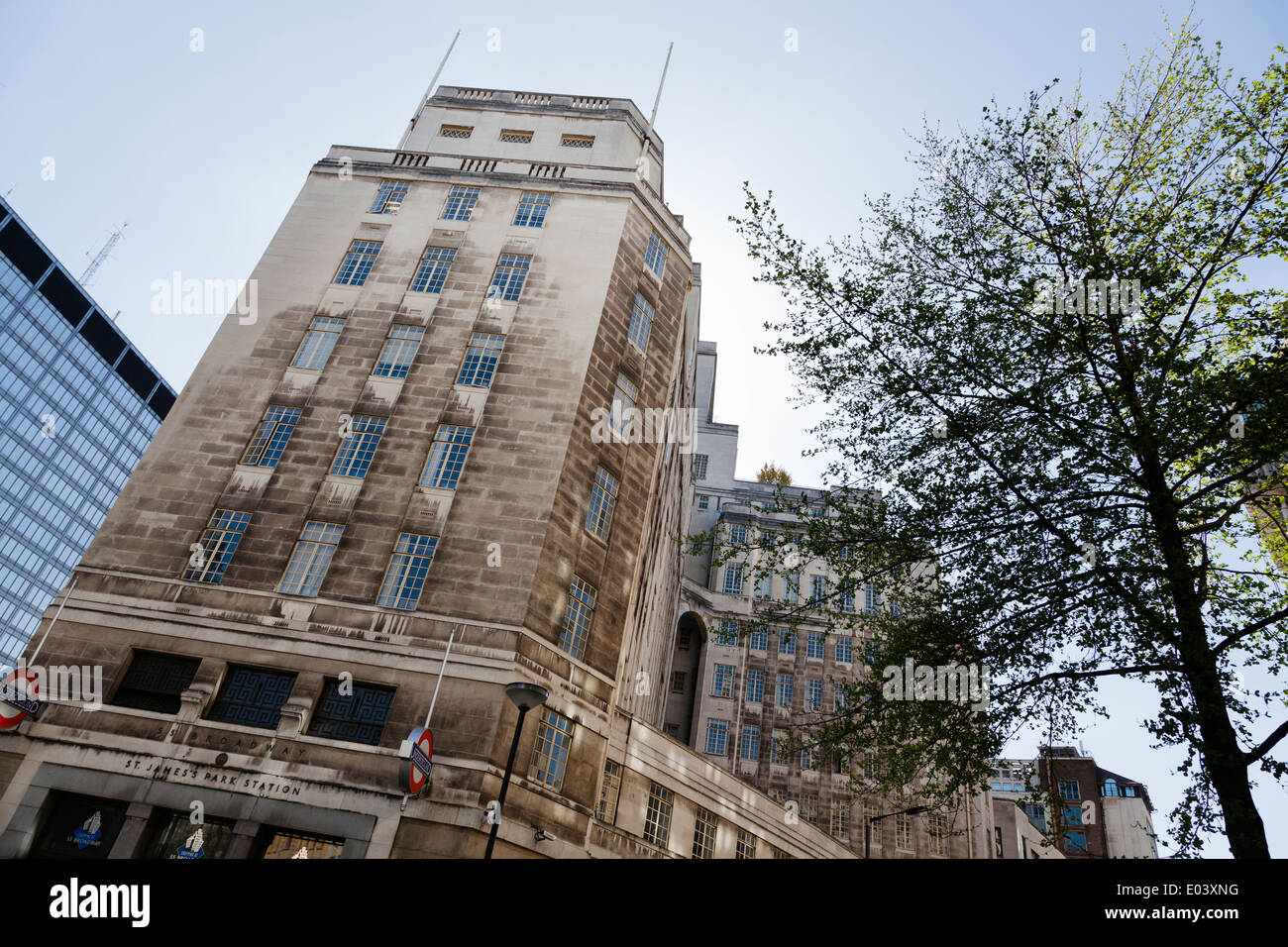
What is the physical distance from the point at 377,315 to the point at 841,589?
79.4 feet

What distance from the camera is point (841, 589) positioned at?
1516cm

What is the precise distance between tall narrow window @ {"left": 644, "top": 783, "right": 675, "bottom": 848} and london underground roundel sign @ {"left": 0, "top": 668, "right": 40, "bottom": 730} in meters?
20.7

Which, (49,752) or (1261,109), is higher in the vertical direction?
(1261,109)

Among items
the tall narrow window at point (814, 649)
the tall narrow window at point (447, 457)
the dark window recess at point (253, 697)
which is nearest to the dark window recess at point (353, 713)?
the dark window recess at point (253, 697)

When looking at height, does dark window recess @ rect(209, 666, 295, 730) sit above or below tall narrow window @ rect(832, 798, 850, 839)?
below

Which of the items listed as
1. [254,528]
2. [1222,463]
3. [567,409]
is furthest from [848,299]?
[254,528]

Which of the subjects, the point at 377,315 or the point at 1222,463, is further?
the point at 377,315

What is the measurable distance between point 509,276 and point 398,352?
597 centimetres

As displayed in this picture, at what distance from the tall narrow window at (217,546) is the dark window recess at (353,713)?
6.26 m

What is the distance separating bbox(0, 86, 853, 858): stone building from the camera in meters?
21.7

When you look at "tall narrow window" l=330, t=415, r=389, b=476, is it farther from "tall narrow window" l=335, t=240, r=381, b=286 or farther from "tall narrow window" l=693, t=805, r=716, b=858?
"tall narrow window" l=693, t=805, r=716, b=858

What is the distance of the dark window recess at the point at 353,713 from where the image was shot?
2250 cm

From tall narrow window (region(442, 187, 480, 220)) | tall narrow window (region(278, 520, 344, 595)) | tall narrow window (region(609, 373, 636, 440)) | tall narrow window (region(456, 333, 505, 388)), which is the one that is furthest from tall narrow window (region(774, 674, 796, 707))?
tall narrow window (region(442, 187, 480, 220))
